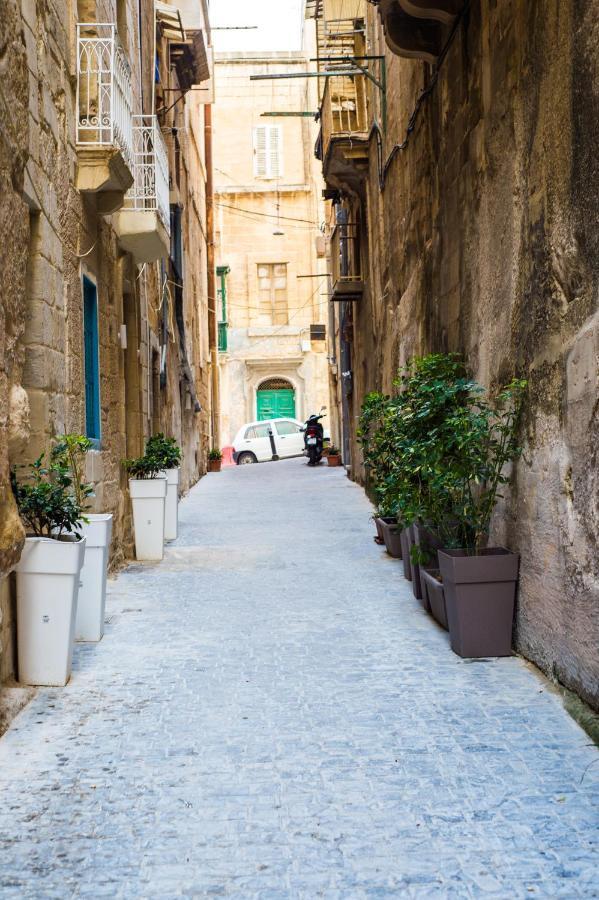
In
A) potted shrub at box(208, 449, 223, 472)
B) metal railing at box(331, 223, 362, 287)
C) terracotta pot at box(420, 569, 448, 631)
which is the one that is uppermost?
metal railing at box(331, 223, 362, 287)

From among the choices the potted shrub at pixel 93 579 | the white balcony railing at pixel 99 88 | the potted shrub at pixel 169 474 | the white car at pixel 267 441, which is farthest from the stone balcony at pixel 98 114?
the white car at pixel 267 441

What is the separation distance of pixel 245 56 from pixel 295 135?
347 cm

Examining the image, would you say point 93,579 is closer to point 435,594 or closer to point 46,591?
point 46,591

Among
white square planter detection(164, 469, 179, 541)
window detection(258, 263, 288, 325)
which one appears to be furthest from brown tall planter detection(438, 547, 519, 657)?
window detection(258, 263, 288, 325)

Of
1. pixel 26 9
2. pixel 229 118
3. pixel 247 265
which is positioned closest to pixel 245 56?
pixel 229 118

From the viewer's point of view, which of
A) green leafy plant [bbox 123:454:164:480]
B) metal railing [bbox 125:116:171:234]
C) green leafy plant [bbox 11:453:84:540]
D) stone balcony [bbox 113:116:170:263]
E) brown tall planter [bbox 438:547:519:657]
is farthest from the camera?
green leafy plant [bbox 123:454:164:480]

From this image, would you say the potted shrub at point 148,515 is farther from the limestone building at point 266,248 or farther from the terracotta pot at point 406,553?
the limestone building at point 266,248

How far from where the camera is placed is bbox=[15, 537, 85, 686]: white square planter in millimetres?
4875

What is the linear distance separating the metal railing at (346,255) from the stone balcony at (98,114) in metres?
9.35

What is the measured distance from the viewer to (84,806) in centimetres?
349

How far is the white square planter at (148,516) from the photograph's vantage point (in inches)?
379

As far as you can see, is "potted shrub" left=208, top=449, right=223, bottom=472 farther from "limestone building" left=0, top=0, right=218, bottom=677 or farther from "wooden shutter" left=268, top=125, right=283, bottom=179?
"wooden shutter" left=268, top=125, right=283, bottom=179

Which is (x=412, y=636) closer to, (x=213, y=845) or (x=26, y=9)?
(x=213, y=845)

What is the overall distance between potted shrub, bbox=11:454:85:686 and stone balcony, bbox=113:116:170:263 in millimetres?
4897
